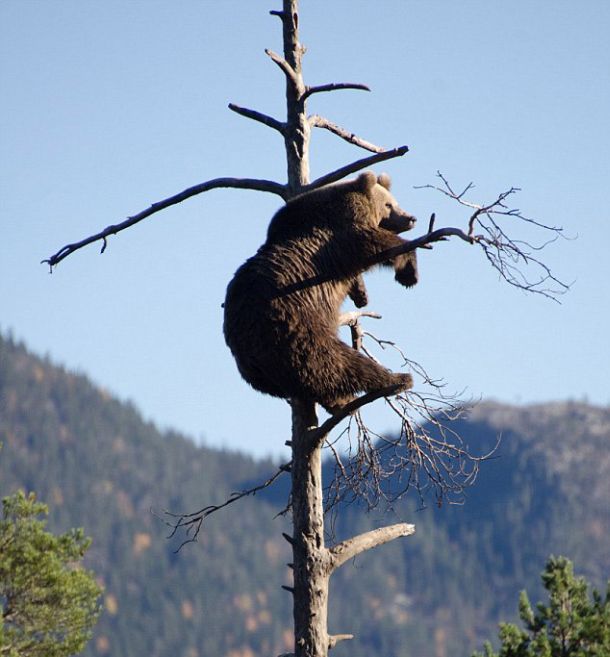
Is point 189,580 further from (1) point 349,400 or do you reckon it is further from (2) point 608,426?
(1) point 349,400

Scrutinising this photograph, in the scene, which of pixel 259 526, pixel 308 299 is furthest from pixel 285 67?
pixel 259 526

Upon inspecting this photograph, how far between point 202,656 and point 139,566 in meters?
17.2

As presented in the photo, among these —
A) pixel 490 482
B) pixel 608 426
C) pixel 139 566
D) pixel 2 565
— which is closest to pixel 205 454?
pixel 139 566

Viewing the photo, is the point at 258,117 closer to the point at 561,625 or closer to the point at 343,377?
the point at 343,377

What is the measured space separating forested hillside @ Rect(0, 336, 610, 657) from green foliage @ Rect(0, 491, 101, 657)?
127 metres

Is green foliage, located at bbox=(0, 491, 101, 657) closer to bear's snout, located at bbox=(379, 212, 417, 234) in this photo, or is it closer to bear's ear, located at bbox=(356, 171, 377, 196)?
bear's snout, located at bbox=(379, 212, 417, 234)

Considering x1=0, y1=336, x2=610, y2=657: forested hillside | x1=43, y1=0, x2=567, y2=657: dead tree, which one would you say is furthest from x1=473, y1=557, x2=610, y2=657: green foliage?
x1=0, y1=336, x2=610, y2=657: forested hillside

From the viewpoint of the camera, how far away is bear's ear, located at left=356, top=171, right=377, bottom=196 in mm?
10391

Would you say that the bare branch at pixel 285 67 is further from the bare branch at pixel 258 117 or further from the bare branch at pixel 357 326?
the bare branch at pixel 357 326

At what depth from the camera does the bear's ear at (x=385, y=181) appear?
430 inches

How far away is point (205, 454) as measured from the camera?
179000 mm

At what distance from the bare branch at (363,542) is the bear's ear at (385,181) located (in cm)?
284

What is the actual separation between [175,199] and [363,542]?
2.93 meters

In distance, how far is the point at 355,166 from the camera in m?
9.87
